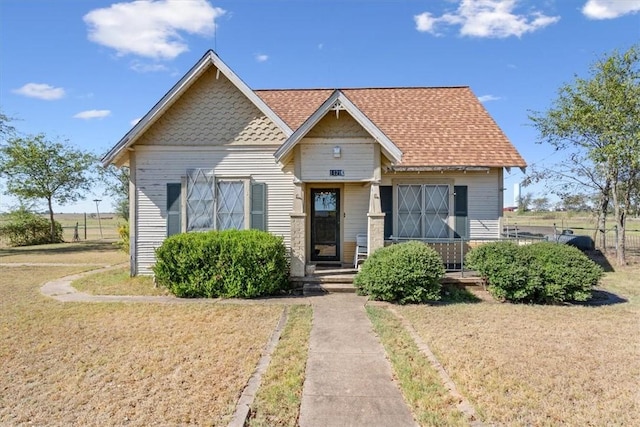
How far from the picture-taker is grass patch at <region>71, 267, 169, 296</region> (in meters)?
9.41

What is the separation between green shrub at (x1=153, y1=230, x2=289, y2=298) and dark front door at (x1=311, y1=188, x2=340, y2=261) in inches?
117

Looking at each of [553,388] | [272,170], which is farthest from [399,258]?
[272,170]

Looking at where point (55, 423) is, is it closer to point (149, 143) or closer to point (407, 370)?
point (407, 370)

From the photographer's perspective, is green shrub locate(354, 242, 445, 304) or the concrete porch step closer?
green shrub locate(354, 242, 445, 304)

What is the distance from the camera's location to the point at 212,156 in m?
10.9

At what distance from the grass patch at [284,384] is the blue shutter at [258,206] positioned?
15.9 ft

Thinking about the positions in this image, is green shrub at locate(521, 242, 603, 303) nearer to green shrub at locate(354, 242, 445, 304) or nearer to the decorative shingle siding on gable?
green shrub at locate(354, 242, 445, 304)

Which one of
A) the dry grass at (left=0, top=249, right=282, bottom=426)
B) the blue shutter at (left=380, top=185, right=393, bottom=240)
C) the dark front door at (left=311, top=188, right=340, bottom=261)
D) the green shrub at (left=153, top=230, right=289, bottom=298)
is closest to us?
the dry grass at (left=0, top=249, right=282, bottom=426)

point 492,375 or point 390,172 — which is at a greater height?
point 390,172

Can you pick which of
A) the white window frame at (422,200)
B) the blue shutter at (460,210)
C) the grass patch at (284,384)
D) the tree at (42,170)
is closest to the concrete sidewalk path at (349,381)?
the grass patch at (284,384)

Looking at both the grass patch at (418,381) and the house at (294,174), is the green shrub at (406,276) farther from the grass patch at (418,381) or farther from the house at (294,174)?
the grass patch at (418,381)

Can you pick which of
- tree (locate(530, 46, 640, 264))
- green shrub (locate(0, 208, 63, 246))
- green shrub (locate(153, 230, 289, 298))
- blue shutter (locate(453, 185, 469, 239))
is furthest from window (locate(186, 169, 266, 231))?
green shrub (locate(0, 208, 63, 246))

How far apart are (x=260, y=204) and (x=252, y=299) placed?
311 cm

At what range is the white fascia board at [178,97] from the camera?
1012 cm
